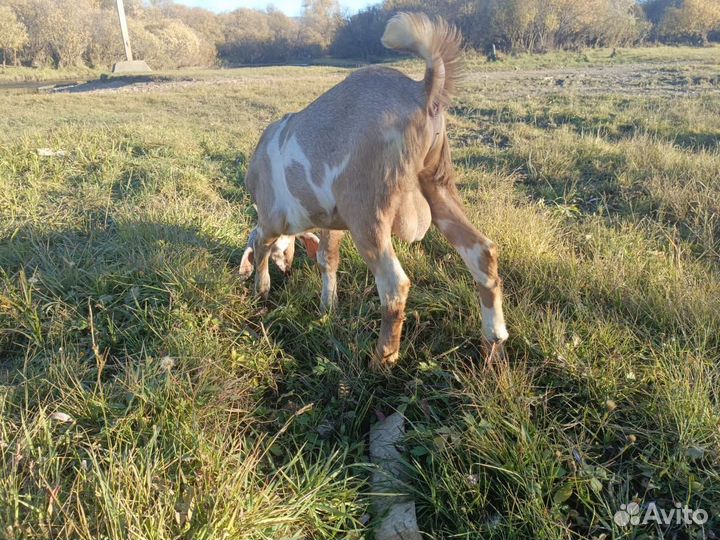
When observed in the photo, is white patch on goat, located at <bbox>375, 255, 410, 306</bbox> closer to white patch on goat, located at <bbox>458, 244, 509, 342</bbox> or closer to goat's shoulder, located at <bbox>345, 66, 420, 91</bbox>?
white patch on goat, located at <bbox>458, 244, 509, 342</bbox>

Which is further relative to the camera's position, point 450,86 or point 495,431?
point 450,86

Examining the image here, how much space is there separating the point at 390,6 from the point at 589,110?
47664 mm

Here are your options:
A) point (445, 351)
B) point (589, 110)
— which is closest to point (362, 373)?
point (445, 351)

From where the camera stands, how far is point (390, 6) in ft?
166

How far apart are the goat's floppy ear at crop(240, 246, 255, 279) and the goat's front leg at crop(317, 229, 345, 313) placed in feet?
1.96

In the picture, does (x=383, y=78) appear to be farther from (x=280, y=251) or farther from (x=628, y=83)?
(x=628, y=83)

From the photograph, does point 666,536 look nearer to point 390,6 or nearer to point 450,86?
point 450,86

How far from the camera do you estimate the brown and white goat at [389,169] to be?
2359 millimetres

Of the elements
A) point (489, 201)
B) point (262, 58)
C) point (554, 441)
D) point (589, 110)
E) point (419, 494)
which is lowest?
point (419, 494)

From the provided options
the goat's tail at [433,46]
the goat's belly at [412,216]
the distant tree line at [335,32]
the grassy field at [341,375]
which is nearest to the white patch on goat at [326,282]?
A: the grassy field at [341,375]

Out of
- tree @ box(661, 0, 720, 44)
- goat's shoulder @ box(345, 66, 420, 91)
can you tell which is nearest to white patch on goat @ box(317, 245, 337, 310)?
goat's shoulder @ box(345, 66, 420, 91)
